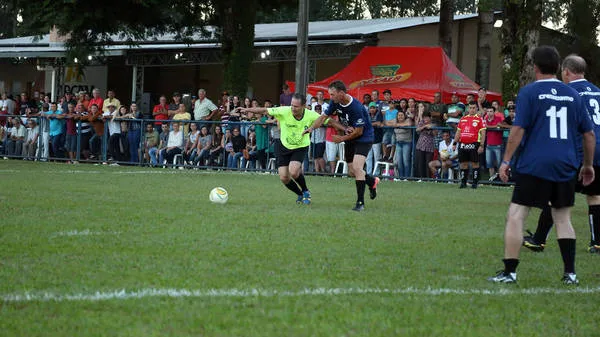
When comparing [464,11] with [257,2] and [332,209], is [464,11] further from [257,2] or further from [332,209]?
[332,209]

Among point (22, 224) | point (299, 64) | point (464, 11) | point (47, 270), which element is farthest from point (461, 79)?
point (464, 11)

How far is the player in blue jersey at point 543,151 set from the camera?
7.72m

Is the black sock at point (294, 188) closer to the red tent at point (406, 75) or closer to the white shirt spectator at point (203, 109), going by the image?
the white shirt spectator at point (203, 109)

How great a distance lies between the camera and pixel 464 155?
21.6m

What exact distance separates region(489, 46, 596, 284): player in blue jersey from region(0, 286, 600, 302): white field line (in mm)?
385

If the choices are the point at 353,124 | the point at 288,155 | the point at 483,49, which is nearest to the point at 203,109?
the point at 288,155

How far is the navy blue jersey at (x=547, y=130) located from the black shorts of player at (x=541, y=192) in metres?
0.05

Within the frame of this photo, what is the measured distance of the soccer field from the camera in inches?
226

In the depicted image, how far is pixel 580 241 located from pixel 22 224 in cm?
597

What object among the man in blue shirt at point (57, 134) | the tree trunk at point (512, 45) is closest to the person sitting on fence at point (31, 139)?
the man in blue shirt at point (57, 134)

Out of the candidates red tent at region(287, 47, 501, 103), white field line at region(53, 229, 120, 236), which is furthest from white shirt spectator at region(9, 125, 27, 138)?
white field line at region(53, 229, 120, 236)

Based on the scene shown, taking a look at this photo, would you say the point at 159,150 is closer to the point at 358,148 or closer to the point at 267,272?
the point at 358,148

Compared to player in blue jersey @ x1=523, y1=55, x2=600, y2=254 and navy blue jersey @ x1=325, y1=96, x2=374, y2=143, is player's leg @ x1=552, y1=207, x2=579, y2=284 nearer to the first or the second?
player in blue jersey @ x1=523, y1=55, x2=600, y2=254

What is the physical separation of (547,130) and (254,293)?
2.70m
